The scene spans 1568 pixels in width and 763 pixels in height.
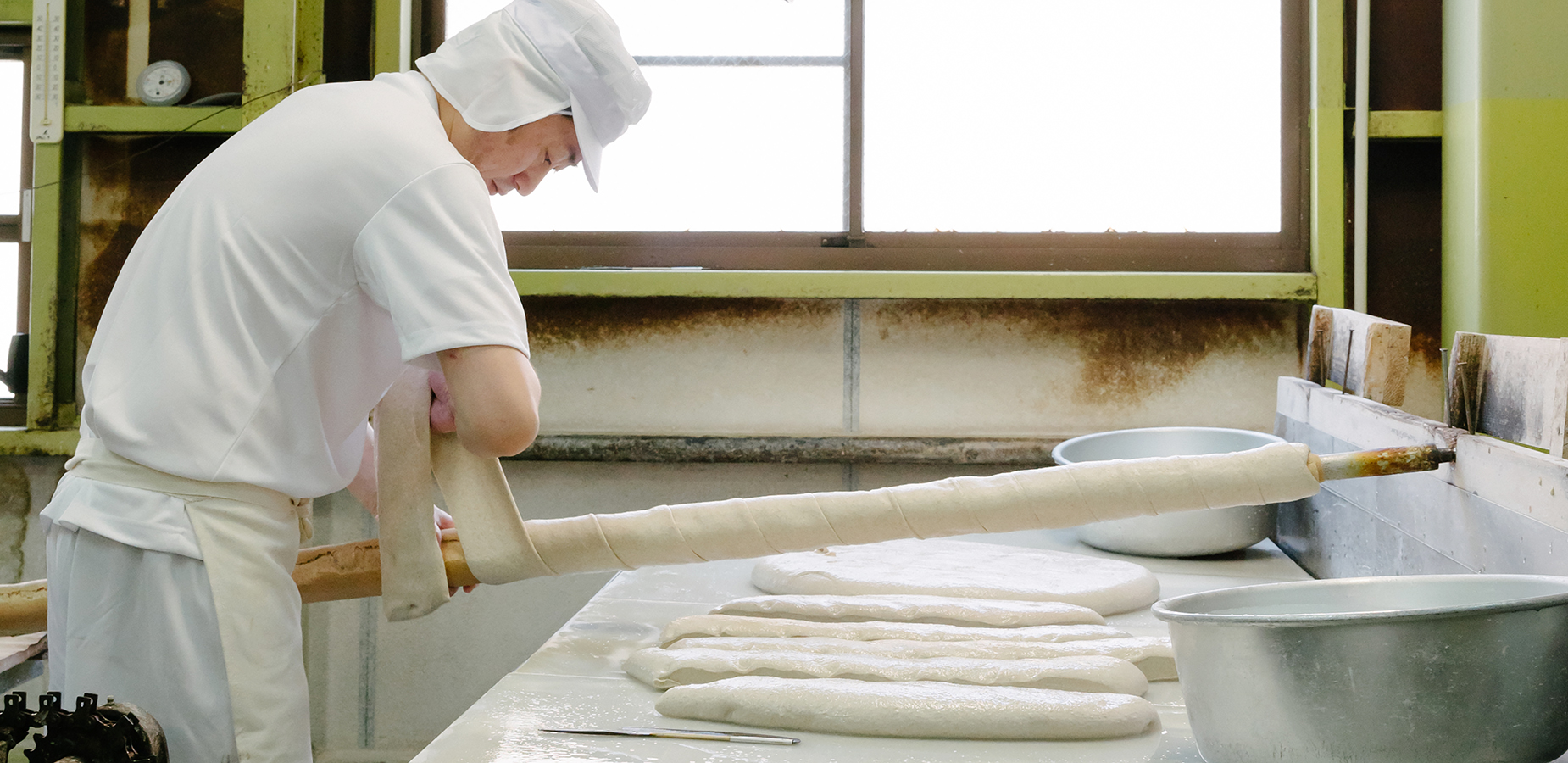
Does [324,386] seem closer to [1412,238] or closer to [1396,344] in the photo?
[1396,344]

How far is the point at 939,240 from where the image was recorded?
9.80 feet

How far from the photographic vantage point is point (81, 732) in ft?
3.01

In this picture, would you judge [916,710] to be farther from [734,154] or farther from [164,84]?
[164,84]

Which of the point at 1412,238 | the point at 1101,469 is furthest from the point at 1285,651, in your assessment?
the point at 1412,238

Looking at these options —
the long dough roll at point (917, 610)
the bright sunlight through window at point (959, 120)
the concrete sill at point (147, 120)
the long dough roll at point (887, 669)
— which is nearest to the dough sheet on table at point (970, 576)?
the long dough roll at point (917, 610)

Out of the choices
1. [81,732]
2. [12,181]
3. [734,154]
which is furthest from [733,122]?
[81,732]

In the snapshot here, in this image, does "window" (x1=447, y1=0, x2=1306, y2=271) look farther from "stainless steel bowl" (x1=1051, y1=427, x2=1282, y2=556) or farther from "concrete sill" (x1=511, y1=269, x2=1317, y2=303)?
"stainless steel bowl" (x1=1051, y1=427, x2=1282, y2=556)

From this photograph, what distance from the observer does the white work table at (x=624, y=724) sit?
46.4 inches

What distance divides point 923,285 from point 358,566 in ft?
5.54

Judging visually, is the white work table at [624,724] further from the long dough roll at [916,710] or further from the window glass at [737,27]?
the window glass at [737,27]

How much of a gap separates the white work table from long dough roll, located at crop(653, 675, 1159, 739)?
0.01 metres

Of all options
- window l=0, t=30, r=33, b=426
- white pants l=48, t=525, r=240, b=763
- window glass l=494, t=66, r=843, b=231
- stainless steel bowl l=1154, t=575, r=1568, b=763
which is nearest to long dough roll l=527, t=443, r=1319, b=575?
white pants l=48, t=525, r=240, b=763

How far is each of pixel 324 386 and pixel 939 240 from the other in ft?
6.52

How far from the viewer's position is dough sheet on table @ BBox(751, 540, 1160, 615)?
179 cm
